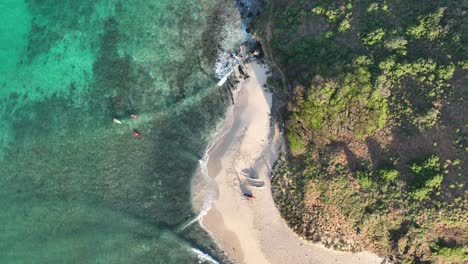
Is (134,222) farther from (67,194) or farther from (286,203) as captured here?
(286,203)

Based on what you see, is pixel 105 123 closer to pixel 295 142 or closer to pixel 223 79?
pixel 223 79

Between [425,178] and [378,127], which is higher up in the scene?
[378,127]

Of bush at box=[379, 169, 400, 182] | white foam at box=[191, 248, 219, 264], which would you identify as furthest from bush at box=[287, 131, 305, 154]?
white foam at box=[191, 248, 219, 264]

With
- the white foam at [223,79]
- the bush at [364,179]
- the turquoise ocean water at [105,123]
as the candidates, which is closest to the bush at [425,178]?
the bush at [364,179]

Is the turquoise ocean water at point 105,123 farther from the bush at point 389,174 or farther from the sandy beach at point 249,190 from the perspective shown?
the bush at point 389,174

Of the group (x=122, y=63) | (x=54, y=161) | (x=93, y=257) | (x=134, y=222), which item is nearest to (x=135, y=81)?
(x=122, y=63)

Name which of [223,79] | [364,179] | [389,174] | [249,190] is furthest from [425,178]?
[223,79]

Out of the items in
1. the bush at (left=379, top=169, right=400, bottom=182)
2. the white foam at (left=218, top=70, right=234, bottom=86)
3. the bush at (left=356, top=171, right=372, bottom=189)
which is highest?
the white foam at (left=218, top=70, right=234, bottom=86)

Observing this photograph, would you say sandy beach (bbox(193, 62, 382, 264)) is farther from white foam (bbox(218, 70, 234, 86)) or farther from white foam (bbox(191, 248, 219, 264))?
white foam (bbox(218, 70, 234, 86))
